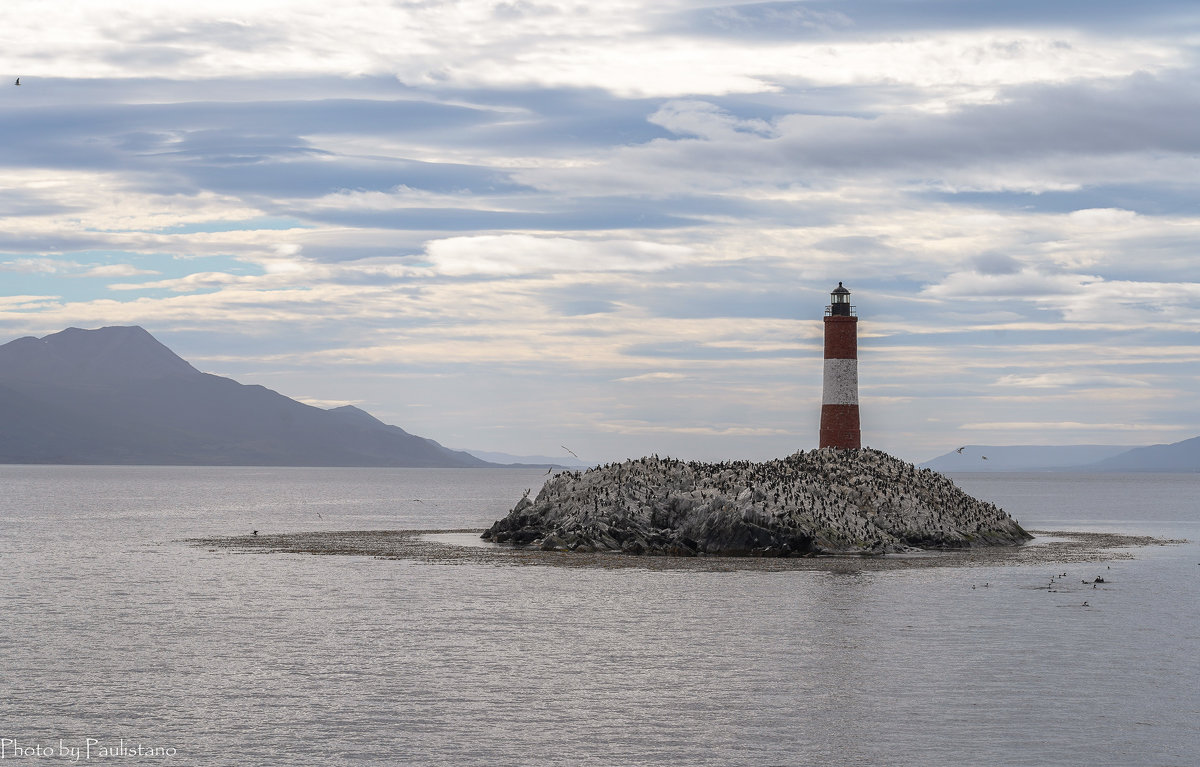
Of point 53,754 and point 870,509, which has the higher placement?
point 870,509

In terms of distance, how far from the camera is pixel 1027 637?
33312 millimetres

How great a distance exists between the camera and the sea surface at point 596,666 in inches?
859

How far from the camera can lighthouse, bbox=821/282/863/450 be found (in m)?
73.1

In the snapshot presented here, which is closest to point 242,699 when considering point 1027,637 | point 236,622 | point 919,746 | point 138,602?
point 236,622

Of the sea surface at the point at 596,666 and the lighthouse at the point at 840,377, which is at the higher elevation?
the lighthouse at the point at 840,377

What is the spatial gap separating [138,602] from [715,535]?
28.2 metres

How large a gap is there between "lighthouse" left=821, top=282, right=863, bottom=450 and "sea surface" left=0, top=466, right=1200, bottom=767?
22248 mm

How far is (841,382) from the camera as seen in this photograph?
7294 cm

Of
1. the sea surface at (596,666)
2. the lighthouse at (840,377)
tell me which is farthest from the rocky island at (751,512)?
the sea surface at (596,666)

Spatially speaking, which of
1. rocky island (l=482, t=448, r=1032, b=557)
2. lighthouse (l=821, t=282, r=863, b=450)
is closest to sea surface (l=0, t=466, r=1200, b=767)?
rocky island (l=482, t=448, r=1032, b=557)

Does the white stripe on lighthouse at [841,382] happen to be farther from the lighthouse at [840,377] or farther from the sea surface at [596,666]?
the sea surface at [596,666]

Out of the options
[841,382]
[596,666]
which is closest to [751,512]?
[841,382]

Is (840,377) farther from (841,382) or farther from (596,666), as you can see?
(596,666)

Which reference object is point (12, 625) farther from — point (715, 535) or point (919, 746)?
point (715, 535)
